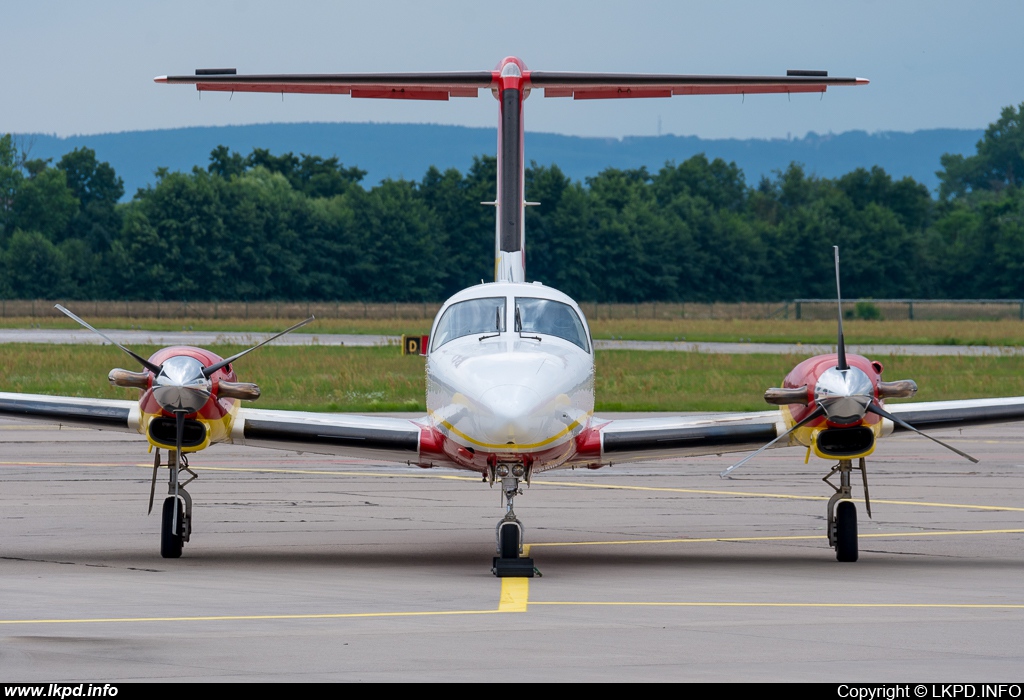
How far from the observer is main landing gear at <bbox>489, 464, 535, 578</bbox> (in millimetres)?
10828

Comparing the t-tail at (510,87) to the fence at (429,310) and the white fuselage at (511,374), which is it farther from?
the fence at (429,310)

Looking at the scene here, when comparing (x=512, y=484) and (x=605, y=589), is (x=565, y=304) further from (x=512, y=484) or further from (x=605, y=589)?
(x=605, y=589)

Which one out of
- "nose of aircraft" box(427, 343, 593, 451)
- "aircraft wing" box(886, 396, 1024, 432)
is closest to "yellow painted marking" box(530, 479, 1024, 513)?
"aircraft wing" box(886, 396, 1024, 432)

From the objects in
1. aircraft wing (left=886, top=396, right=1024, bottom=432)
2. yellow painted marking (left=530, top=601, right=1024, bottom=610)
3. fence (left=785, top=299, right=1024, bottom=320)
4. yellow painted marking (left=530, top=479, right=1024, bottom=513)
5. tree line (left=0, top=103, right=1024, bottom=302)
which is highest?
tree line (left=0, top=103, right=1024, bottom=302)

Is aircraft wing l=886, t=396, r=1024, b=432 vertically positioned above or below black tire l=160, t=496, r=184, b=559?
above

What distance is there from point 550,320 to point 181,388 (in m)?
3.23

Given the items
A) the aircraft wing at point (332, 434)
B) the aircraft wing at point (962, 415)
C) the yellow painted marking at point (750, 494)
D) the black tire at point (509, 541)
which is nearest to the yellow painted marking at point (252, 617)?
the black tire at point (509, 541)

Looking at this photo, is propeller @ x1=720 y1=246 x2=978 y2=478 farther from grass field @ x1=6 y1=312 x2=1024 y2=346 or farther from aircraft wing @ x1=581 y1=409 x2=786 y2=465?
grass field @ x1=6 y1=312 x2=1024 y2=346

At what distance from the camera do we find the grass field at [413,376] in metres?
32.7

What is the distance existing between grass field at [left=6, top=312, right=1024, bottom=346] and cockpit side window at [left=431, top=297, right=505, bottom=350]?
47.2 metres

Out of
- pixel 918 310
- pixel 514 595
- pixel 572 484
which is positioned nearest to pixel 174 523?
pixel 514 595

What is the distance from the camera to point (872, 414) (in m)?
11.8

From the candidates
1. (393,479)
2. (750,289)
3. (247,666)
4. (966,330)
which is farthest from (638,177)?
(247,666)

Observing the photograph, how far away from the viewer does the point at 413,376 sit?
39531 mm
